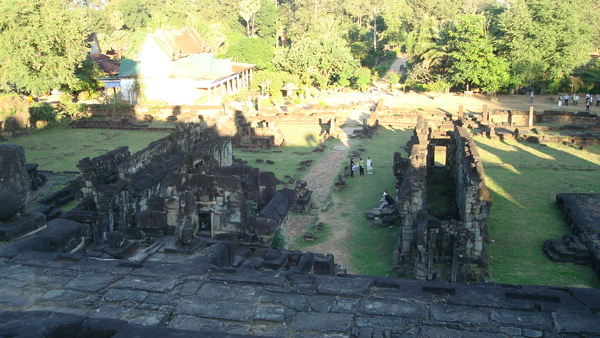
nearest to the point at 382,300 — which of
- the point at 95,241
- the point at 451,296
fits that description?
the point at 451,296

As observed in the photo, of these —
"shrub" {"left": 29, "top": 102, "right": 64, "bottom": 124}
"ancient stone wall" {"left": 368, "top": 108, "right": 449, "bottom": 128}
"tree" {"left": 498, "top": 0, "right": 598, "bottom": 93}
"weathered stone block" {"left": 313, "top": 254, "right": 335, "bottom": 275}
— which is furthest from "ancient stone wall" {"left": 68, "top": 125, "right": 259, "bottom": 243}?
"tree" {"left": 498, "top": 0, "right": 598, "bottom": 93}

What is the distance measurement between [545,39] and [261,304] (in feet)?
156

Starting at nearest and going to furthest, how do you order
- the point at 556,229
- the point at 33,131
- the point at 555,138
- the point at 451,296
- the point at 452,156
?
1. the point at 451,296
2. the point at 556,229
3. the point at 452,156
4. the point at 555,138
5. the point at 33,131

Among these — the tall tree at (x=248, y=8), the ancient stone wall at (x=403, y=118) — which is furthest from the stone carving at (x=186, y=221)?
the tall tree at (x=248, y=8)

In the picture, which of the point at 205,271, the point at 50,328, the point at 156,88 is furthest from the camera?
the point at 156,88

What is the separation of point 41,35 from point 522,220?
34319 millimetres

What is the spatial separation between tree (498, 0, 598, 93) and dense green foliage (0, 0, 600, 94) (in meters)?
0.09

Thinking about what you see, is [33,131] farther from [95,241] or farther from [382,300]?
[382,300]

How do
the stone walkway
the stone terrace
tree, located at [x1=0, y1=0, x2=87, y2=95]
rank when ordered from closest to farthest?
the stone terrace → the stone walkway → tree, located at [x1=0, y1=0, x2=87, y2=95]

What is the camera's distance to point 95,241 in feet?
51.5

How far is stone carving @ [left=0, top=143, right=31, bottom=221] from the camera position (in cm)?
923

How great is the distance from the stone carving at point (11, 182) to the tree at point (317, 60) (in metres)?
46.2

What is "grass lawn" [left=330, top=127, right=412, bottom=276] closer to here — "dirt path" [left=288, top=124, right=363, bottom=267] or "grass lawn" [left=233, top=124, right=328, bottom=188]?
"dirt path" [left=288, top=124, right=363, bottom=267]

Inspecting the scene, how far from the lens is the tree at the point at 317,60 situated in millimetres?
54188
